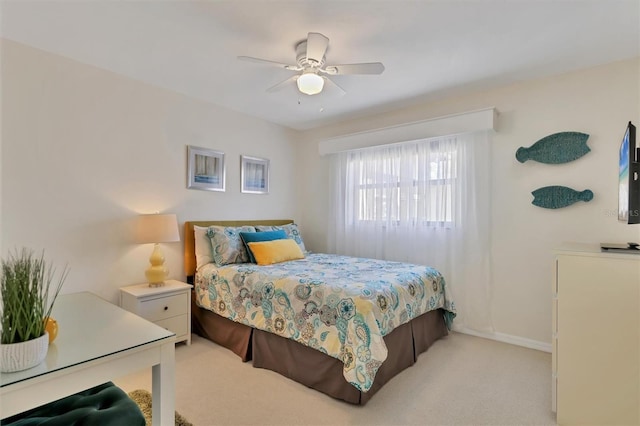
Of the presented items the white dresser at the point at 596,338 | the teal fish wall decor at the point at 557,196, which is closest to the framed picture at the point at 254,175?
the teal fish wall decor at the point at 557,196

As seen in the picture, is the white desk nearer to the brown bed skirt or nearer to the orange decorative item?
the orange decorative item

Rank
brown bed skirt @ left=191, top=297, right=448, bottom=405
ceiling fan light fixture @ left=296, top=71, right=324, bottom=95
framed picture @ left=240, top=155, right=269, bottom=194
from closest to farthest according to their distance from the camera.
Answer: brown bed skirt @ left=191, top=297, right=448, bottom=405, ceiling fan light fixture @ left=296, top=71, right=324, bottom=95, framed picture @ left=240, top=155, right=269, bottom=194

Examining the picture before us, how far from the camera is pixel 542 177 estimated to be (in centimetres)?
290

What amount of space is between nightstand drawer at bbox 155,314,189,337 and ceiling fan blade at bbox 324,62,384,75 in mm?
2517

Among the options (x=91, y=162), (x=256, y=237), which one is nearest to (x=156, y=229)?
(x=91, y=162)

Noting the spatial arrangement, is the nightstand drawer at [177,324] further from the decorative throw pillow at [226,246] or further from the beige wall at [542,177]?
the beige wall at [542,177]

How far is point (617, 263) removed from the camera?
171 cm

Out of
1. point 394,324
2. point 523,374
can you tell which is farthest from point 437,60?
point 523,374

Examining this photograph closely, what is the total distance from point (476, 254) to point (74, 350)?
10.7 feet

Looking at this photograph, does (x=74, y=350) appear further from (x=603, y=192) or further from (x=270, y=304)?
(x=603, y=192)

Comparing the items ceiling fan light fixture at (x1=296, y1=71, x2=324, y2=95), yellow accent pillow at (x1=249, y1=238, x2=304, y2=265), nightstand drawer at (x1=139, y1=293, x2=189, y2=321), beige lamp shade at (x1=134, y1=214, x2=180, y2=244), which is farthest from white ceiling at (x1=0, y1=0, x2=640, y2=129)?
nightstand drawer at (x1=139, y1=293, x2=189, y2=321)

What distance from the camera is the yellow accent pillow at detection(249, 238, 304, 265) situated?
10.4ft

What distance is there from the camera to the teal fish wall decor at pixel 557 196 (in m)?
2.68

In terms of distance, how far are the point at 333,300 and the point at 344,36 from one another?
6.12 ft
